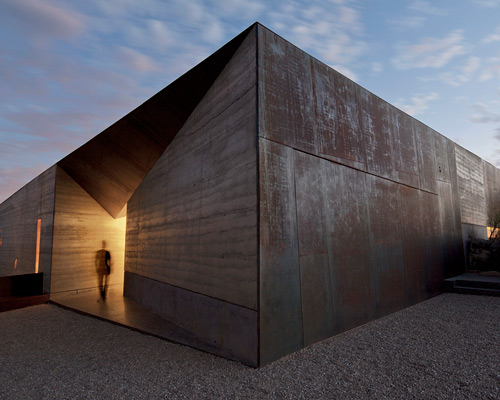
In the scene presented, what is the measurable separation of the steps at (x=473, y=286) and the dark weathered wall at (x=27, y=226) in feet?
38.9

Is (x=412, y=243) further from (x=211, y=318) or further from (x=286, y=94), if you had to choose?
(x=211, y=318)

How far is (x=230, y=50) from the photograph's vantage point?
15.2ft

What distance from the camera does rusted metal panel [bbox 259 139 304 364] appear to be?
12.2 ft

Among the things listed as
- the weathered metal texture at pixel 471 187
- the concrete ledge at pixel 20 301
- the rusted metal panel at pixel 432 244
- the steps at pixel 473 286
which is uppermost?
the weathered metal texture at pixel 471 187

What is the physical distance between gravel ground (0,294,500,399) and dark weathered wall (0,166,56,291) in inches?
174

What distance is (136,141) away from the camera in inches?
283

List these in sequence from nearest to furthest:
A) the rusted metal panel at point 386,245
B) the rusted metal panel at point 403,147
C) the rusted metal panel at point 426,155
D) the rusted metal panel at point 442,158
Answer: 1. the rusted metal panel at point 386,245
2. the rusted metal panel at point 403,147
3. the rusted metal panel at point 426,155
4. the rusted metal panel at point 442,158

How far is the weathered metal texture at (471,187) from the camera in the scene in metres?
10.0

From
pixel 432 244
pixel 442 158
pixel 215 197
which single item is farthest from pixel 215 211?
pixel 442 158

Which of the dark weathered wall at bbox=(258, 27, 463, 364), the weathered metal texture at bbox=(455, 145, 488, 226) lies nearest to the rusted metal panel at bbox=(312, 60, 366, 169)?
the dark weathered wall at bbox=(258, 27, 463, 364)

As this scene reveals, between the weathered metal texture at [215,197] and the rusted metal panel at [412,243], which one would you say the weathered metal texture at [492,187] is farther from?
the weathered metal texture at [215,197]

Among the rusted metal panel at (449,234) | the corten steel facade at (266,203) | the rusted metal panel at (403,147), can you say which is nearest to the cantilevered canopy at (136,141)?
the corten steel facade at (266,203)

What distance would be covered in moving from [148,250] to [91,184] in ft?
12.0

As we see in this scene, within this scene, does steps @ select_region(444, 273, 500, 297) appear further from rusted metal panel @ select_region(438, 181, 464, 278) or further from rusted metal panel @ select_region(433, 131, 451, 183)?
rusted metal panel @ select_region(433, 131, 451, 183)
